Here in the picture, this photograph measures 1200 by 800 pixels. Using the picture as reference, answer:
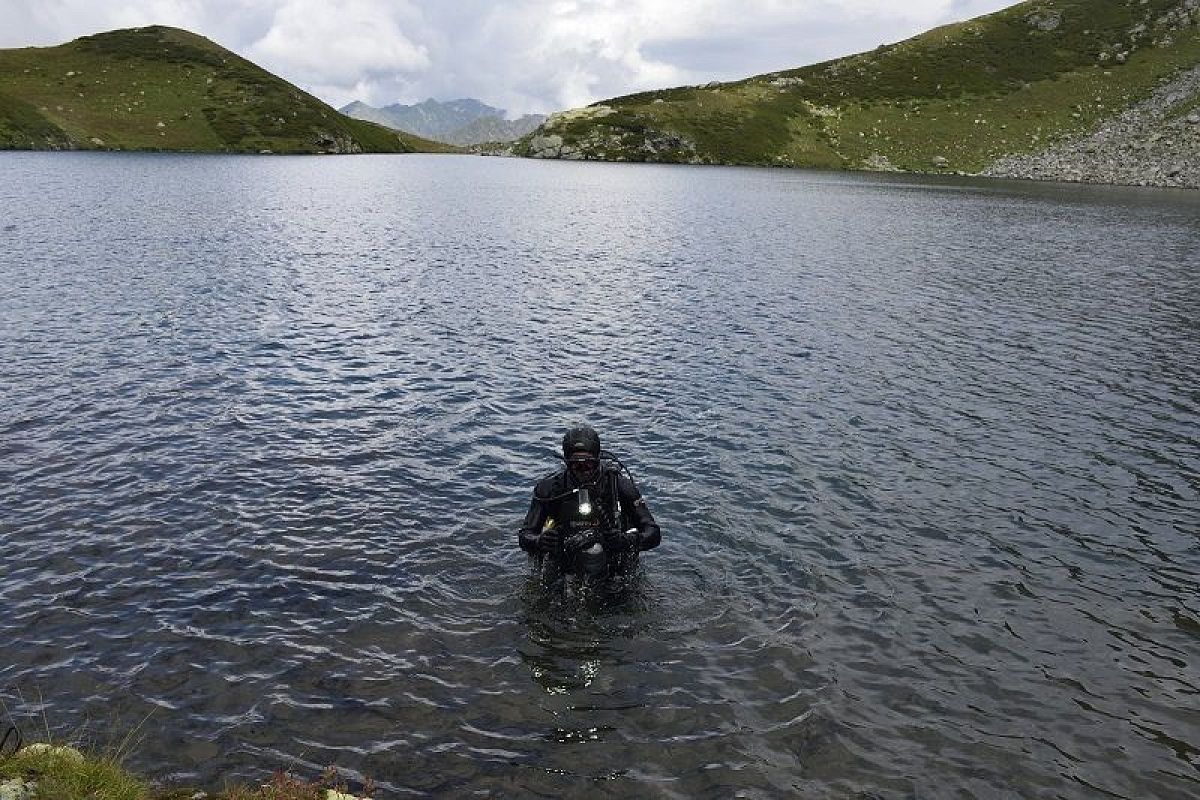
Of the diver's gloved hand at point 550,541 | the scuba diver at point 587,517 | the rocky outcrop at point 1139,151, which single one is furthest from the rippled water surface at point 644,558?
the rocky outcrop at point 1139,151

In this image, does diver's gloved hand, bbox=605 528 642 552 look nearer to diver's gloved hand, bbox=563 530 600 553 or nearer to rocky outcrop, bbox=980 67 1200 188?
diver's gloved hand, bbox=563 530 600 553

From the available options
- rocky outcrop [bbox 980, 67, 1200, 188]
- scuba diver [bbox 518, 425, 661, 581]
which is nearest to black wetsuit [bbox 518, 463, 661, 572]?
scuba diver [bbox 518, 425, 661, 581]

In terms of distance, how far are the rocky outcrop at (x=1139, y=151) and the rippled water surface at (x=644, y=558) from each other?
430 feet

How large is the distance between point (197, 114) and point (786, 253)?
624ft

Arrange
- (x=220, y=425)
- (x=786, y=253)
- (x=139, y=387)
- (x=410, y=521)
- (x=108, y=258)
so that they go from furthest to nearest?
(x=786, y=253) < (x=108, y=258) < (x=139, y=387) < (x=220, y=425) < (x=410, y=521)

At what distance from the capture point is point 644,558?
17938 millimetres

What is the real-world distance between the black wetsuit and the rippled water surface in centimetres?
120

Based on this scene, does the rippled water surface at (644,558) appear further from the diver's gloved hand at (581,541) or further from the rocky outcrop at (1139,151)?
the rocky outcrop at (1139,151)

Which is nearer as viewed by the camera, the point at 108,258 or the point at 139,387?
the point at 139,387

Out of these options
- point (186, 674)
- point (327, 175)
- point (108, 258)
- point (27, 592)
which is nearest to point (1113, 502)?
point (186, 674)

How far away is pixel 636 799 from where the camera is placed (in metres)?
10.7

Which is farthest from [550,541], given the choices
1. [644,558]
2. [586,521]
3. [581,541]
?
[644,558]

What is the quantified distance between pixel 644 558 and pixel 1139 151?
190 metres

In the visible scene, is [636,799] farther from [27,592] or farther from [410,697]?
[27,592]
